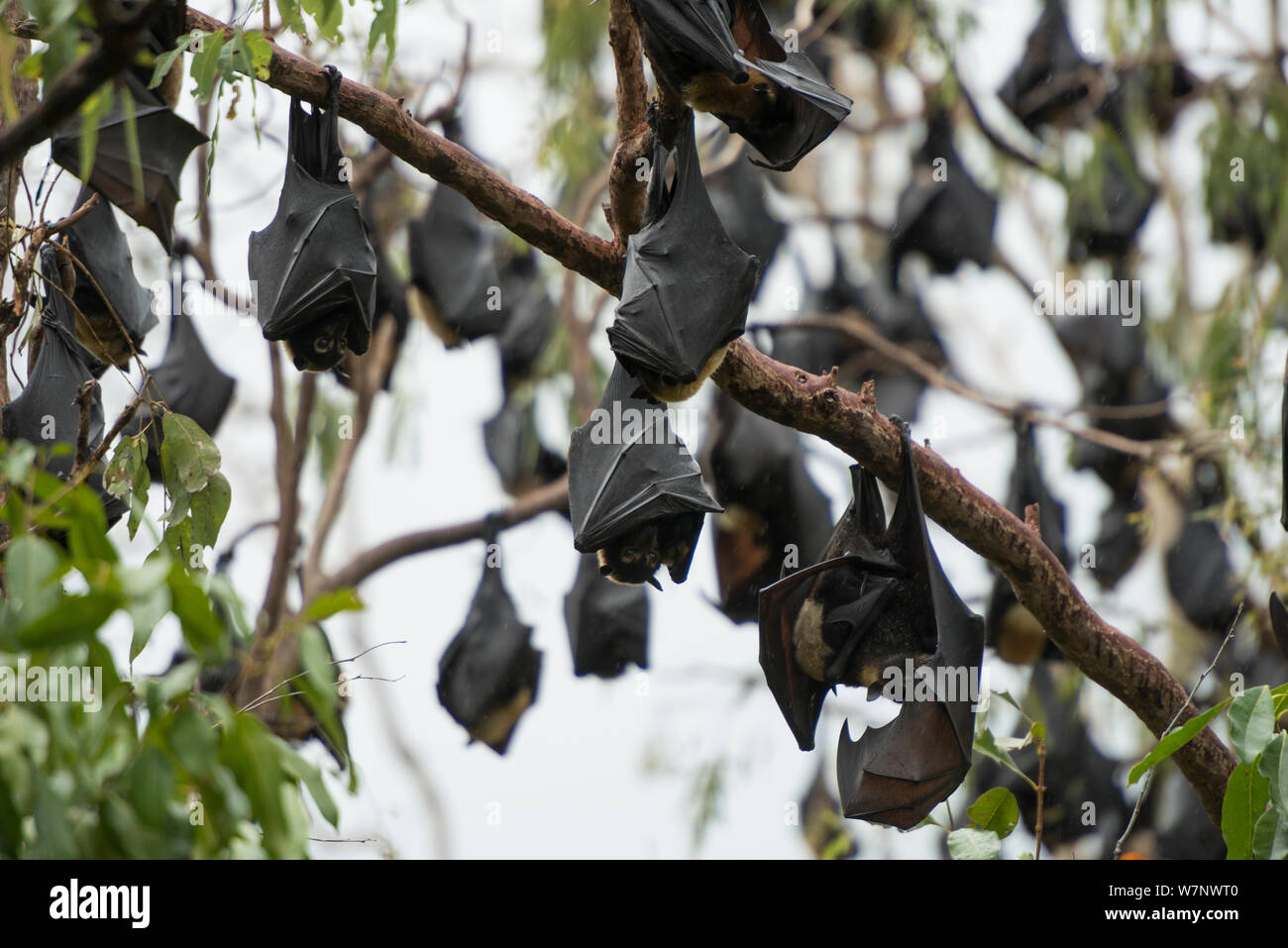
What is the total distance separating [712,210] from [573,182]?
12.8 feet

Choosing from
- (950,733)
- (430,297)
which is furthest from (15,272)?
(430,297)

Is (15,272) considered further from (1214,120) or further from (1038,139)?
(1038,139)

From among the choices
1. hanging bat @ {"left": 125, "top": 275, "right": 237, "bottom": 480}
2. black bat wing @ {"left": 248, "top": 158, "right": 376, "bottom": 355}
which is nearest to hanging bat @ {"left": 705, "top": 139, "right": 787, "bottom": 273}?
hanging bat @ {"left": 125, "top": 275, "right": 237, "bottom": 480}

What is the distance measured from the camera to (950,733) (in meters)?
2.88

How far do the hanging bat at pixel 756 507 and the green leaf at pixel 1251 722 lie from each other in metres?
3.59

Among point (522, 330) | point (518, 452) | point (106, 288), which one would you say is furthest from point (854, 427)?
point (522, 330)

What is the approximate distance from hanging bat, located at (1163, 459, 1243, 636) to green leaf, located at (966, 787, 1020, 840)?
13.2ft

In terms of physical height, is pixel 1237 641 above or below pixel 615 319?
below

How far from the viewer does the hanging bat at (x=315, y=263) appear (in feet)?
9.63

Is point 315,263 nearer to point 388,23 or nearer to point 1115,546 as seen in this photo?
point 388,23

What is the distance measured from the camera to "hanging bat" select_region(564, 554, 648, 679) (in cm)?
550

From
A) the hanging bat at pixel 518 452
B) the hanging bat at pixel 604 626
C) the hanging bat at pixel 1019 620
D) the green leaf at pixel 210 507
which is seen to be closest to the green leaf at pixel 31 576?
the green leaf at pixel 210 507

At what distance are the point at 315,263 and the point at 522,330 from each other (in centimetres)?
307

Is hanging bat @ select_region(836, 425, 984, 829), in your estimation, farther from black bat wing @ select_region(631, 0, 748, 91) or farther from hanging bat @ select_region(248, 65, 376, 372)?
hanging bat @ select_region(248, 65, 376, 372)
